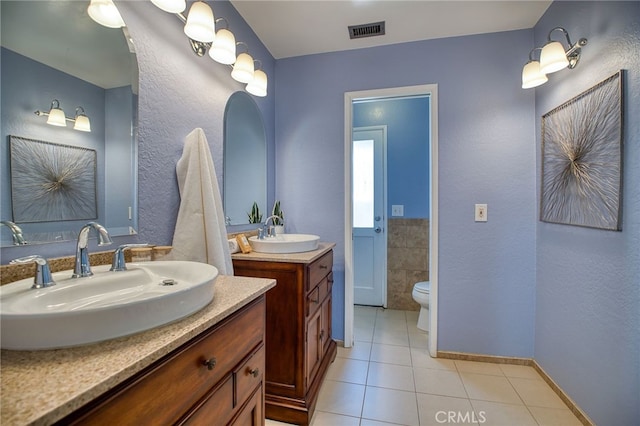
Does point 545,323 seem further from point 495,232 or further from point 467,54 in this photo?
point 467,54

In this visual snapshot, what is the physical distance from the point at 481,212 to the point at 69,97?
2292 millimetres

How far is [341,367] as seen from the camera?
191cm

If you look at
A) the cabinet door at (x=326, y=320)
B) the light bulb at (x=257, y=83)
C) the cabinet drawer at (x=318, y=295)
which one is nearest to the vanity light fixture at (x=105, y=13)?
the light bulb at (x=257, y=83)

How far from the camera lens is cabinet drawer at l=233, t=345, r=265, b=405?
81 centimetres

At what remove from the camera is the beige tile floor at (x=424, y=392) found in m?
1.45

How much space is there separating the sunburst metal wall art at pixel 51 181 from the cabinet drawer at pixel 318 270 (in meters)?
0.97

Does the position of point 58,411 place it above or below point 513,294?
above

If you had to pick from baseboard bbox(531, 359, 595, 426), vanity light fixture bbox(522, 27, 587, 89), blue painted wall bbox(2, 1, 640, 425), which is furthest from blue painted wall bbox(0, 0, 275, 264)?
baseboard bbox(531, 359, 595, 426)

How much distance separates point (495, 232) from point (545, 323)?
2.10 feet

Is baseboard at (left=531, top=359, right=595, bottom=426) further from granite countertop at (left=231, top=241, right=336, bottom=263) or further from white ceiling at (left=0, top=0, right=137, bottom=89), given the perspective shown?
white ceiling at (left=0, top=0, right=137, bottom=89)

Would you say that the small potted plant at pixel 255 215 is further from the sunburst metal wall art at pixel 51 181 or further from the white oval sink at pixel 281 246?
the sunburst metal wall art at pixel 51 181

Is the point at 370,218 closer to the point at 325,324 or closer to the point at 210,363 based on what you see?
the point at 325,324

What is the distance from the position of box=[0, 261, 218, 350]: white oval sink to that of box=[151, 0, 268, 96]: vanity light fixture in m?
0.99

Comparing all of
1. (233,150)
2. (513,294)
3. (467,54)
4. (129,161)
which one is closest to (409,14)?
(467,54)
